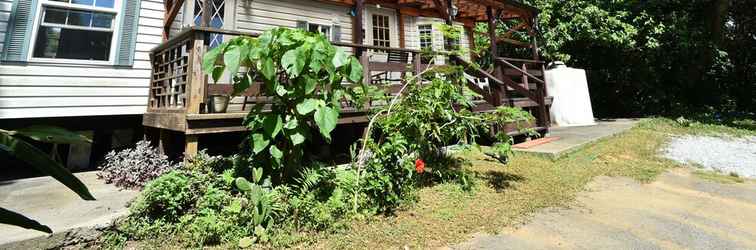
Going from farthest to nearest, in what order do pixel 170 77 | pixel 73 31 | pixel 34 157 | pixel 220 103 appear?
pixel 73 31 → pixel 170 77 → pixel 220 103 → pixel 34 157

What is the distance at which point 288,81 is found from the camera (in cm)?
270

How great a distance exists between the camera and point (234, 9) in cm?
694

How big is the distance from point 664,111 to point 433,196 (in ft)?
39.9

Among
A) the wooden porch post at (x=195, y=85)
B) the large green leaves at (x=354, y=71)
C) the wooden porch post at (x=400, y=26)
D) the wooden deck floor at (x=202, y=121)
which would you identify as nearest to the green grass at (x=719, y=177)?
the wooden deck floor at (x=202, y=121)

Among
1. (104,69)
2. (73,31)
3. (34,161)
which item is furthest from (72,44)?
(34,161)

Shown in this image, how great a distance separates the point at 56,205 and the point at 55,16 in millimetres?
3146

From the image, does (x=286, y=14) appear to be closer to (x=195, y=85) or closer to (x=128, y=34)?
(x=128, y=34)

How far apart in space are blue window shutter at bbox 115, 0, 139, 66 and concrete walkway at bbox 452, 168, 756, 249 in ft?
16.9

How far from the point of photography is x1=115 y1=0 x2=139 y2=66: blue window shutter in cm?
490

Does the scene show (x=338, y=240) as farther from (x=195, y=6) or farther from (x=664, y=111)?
(x=664, y=111)

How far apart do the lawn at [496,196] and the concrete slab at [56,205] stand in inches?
65.9

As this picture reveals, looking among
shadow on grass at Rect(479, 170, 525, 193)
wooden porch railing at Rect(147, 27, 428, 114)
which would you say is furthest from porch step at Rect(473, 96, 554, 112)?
shadow on grass at Rect(479, 170, 525, 193)

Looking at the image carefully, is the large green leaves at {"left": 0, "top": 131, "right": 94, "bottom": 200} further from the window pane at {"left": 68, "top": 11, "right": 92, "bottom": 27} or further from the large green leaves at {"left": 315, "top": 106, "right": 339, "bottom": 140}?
the window pane at {"left": 68, "top": 11, "right": 92, "bottom": 27}

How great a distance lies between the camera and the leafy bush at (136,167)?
11.7ft
